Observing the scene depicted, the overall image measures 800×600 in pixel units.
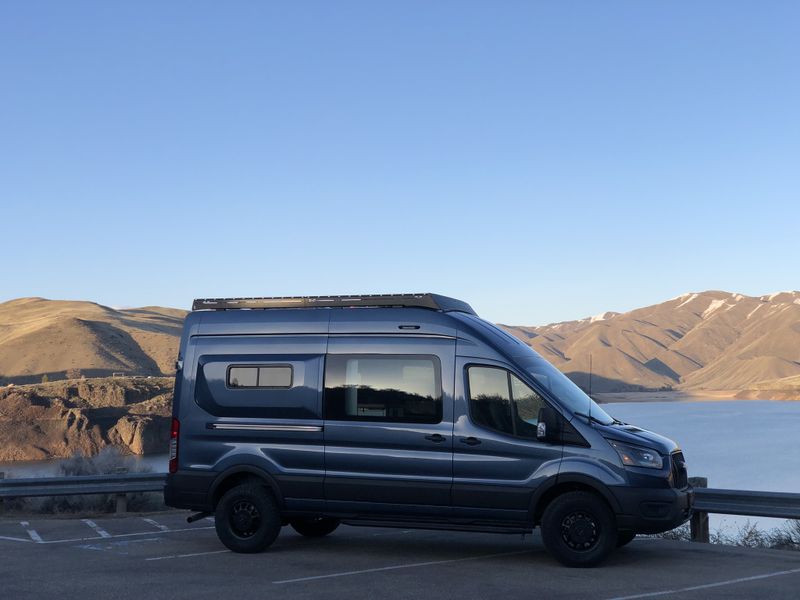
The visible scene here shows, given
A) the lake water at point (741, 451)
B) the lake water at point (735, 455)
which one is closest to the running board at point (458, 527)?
the lake water at point (735, 455)

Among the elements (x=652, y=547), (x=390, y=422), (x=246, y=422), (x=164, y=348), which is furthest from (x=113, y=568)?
(x=164, y=348)

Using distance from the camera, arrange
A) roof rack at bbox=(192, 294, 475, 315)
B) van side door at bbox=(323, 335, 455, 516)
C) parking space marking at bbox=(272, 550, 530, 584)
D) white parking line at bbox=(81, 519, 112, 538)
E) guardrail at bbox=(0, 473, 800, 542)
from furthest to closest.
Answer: white parking line at bbox=(81, 519, 112, 538) < guardrail at bbox=(0, 473, 800, 542) < roof rack at bbox=(192, 294, 475, 315) < van side door at bbox=(323, 335, 455, 516) < parking space marking at bbox=(272, 550, 530, 584)

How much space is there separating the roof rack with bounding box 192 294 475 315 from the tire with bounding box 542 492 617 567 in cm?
242

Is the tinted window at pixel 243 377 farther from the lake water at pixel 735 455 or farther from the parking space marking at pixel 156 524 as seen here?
the lake water at pixel 735 455

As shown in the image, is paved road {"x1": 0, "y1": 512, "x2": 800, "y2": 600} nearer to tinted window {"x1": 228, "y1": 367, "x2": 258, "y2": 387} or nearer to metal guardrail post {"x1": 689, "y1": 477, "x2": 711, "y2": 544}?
metal guardrail post {"x1": 689, "y1": 477, "x2": 711, "y2": 544}

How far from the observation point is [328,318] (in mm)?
10906

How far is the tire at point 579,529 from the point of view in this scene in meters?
9.61

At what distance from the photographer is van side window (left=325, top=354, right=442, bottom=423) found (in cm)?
1027

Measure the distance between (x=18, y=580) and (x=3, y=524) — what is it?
16.1ft

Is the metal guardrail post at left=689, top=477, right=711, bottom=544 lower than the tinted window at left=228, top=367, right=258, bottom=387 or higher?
lower

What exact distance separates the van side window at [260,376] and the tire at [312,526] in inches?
81.3

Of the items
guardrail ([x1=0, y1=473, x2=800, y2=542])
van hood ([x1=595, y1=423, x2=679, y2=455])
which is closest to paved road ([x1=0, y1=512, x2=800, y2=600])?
guardrail ([x1=0, y1=473, x2=800, y2=542])

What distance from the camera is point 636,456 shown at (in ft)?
31.6

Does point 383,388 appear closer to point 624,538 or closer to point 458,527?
point 458,527
